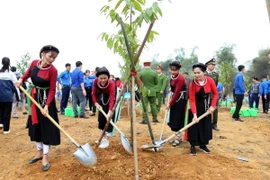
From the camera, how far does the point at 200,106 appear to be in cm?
512

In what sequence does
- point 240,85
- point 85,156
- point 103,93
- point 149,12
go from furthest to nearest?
point 240,85
point 103,93
point 85,156
point 149,12

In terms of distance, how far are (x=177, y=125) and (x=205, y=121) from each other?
32.8 inches

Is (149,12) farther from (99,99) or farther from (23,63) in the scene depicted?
(23,63)

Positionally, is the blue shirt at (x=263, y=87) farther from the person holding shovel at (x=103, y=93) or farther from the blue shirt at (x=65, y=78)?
the person holding shovel at (x=103, y=93)

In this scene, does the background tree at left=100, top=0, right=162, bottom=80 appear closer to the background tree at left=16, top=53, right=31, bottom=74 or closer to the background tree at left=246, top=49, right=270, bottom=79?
the background tree at left=16, top=53, right=31, bottom=74

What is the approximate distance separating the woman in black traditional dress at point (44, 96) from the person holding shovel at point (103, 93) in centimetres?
89

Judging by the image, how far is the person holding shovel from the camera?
4.98 m

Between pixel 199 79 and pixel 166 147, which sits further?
pixel 166 147

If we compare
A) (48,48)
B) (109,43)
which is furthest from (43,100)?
(109,43)

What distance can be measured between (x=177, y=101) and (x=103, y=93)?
166cm

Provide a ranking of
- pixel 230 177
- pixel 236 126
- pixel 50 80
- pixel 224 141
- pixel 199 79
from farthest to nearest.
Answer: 1. pixel 236 126
2. pixel 224 141
3. pixel 199 79
4. pixel 50 80
5. pixel 230 177

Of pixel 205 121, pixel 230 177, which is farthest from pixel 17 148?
pixel 230 177

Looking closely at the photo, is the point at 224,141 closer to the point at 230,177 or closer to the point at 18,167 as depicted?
the point at 230,177

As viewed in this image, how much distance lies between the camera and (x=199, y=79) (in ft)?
16.3
